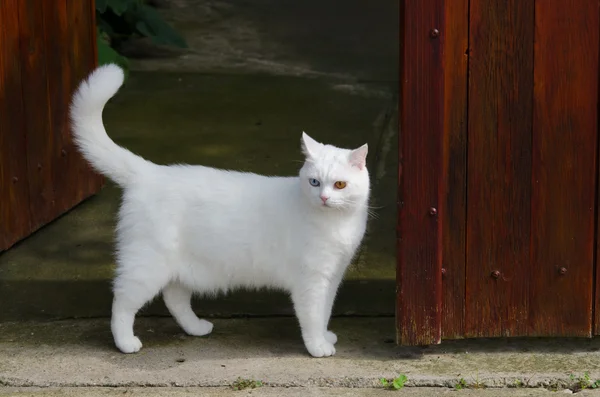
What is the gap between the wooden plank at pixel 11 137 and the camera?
5.33 m

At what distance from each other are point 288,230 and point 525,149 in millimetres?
974

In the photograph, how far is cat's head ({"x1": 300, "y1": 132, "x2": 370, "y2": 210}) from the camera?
4.05m

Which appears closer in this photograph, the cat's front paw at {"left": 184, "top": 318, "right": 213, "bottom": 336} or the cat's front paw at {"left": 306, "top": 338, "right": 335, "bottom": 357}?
the cat's front paw at {"left": 306, "top": 338, "right": 335, "bottom": 357}

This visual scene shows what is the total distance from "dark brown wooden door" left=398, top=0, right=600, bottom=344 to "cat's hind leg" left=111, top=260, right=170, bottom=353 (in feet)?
3.20

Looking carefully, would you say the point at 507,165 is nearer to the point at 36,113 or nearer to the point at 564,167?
the point at 564,167

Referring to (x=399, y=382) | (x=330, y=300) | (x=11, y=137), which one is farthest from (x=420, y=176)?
(x=11, y=137)

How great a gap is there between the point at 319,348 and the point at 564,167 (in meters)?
1.19

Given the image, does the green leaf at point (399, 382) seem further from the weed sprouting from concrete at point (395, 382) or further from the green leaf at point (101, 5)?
the green leaf at point (101, 5)

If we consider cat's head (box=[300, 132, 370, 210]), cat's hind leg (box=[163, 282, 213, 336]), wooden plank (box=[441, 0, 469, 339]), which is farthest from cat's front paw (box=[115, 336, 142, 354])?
wooden plank (box=[441, 0, 469, 339])

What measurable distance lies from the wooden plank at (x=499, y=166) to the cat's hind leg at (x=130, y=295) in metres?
1.24

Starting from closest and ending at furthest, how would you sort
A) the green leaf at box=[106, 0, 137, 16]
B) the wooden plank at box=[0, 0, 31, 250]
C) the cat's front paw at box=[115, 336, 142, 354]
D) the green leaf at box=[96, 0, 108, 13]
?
the cat's front paw at box=[115, 336, 142, 354]
the wooden plank at box=[0, 0, 31, 250]
the green leaf at box=[96, 0, 108, 13]
the green leaf at box=[106, 0, 137, 16]

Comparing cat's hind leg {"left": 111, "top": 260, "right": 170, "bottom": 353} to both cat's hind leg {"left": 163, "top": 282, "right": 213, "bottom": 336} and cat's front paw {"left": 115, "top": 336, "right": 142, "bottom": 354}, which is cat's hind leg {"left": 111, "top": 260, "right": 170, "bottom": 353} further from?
cat's hind leg {"left": 163, "top": 282, "right": 213, "bottom": 336}

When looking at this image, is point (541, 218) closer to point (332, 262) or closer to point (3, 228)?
point (332, 262)

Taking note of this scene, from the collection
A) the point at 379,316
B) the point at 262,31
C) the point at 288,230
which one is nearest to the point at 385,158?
the point at 379,316
